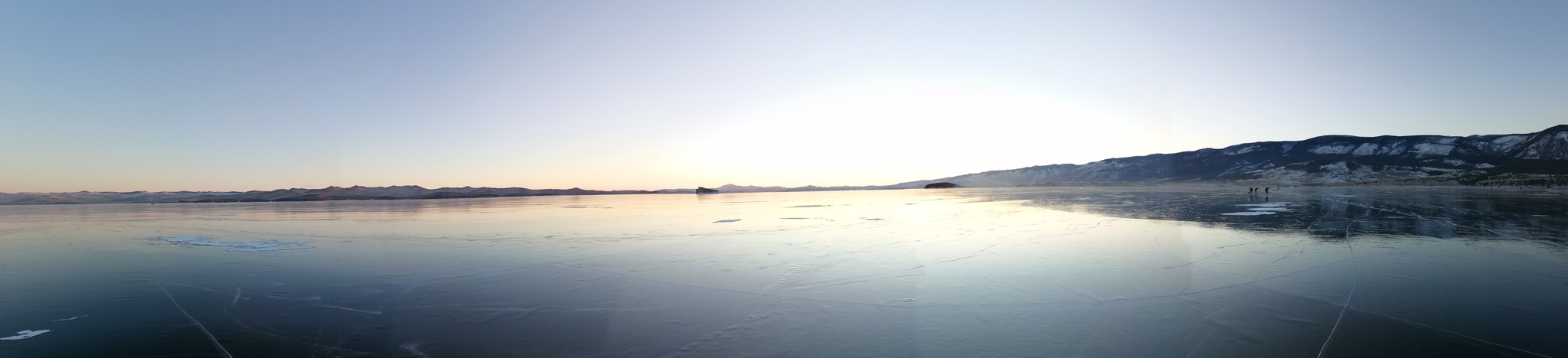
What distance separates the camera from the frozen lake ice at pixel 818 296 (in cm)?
552

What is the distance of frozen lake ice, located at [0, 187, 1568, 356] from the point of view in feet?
18.1

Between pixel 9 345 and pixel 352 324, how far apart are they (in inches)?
118

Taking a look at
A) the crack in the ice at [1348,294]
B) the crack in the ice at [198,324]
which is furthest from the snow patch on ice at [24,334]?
the crack in the ice at [1348,294]

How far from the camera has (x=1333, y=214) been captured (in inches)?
917

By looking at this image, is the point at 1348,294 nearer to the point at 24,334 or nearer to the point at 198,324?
the point at 198,324

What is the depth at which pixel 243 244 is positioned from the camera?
16422 mm

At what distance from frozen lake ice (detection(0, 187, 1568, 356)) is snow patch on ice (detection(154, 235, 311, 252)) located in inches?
6.9

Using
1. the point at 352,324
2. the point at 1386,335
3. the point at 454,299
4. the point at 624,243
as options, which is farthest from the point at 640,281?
the point at 1386,335

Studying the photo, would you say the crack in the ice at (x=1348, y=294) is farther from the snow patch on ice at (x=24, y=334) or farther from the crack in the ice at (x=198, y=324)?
the snow patch on ice at (x=24, y=334)

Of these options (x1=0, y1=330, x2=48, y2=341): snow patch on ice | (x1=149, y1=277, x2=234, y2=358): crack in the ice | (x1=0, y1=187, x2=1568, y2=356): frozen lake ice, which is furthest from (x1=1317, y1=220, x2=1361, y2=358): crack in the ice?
(x1=0, y1=330, x2=48, y2=341): snow patch on ice

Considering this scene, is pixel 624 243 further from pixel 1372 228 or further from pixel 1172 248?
pixel 1372 228

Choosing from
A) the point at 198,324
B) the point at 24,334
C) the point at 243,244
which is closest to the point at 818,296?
the point at 198,324

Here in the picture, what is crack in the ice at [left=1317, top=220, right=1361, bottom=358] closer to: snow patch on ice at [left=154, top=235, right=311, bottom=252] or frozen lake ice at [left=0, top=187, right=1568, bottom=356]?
frozen lake ice at [left=0, top=187, right=1568, bottom=356]

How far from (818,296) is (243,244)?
17.6 metres
